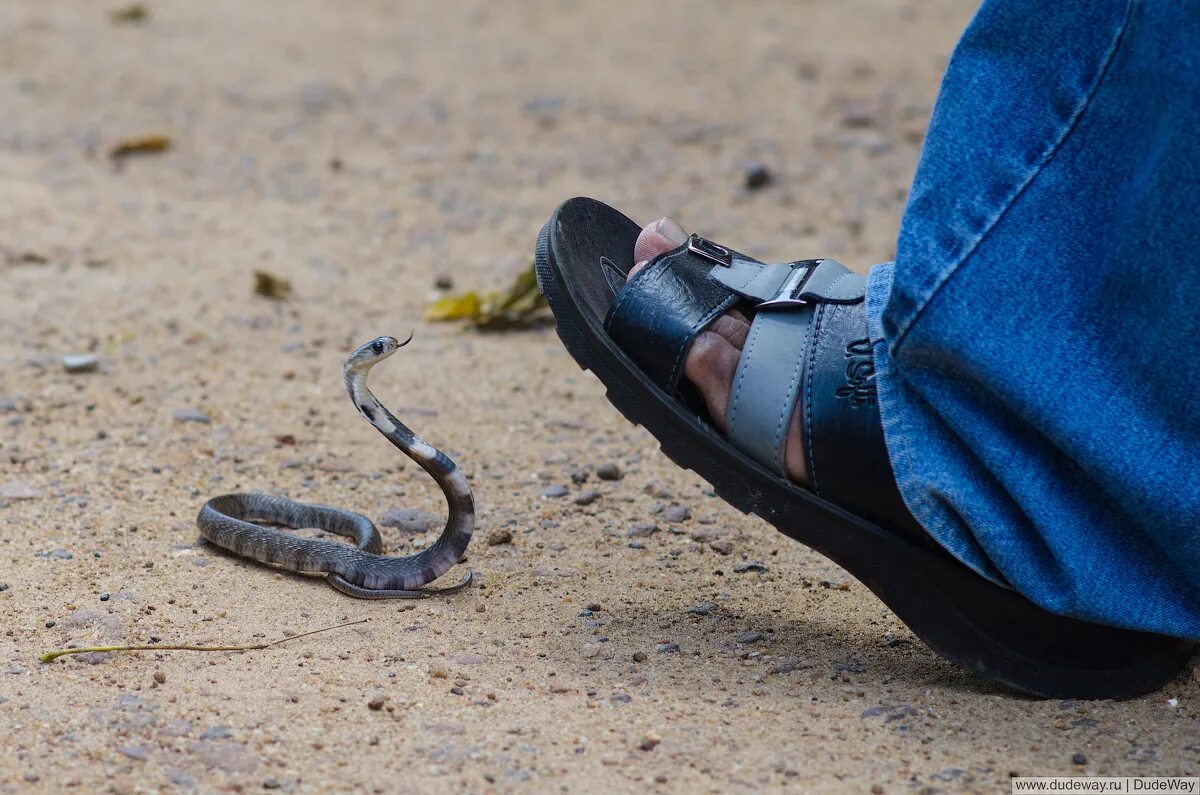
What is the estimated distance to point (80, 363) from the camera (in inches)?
141

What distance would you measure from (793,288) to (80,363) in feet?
7.21

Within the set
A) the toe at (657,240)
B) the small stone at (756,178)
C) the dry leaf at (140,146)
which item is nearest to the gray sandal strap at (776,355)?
the toe at (657,240)

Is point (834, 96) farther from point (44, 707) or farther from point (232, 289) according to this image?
point (44, 707)

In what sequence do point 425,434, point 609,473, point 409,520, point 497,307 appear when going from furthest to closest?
point 497,307 → point 425,434 → point 609,473 → point 409,520

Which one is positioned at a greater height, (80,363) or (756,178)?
(756,178)

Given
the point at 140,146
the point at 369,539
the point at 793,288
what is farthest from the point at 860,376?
Answer: the point at 140,146

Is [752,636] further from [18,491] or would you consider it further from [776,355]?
[18,491]

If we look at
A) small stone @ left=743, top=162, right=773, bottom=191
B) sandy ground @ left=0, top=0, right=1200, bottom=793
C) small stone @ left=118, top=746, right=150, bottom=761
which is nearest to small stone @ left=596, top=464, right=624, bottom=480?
sandy ground @ left=0, top=0, right=1200, bottom=793

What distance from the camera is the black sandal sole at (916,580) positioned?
6.70 feet

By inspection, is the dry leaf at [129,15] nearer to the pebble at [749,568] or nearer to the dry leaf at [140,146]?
the dry leaf at [140,146]

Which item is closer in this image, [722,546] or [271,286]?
[722,546]

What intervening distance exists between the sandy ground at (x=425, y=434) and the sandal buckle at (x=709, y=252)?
0.63m

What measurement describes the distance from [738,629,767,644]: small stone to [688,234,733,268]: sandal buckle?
24.7 inches

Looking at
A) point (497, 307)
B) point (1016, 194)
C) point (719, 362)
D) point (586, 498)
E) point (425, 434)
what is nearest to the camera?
point (1016, 194)
